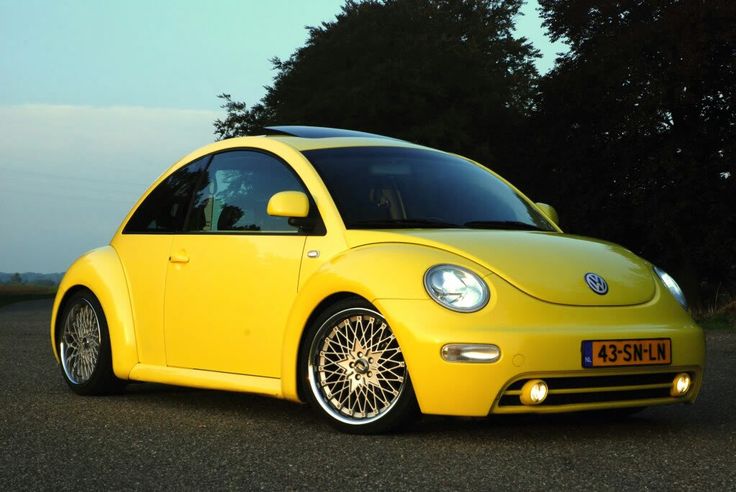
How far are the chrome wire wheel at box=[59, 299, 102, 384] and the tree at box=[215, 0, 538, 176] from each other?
3148 centimetres

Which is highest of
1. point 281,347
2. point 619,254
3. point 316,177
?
point 316,177

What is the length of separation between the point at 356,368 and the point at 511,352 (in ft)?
2.81

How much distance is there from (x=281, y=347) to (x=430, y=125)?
1330 inches

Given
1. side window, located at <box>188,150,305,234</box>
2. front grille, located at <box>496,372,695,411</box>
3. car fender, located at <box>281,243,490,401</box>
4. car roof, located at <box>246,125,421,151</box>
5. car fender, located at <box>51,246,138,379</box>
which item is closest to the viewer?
front grille, located at <box>496,372,695,411</box>

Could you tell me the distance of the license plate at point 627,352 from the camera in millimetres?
5625

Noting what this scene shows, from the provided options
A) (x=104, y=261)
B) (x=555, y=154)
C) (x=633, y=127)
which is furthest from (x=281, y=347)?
(x=555, y=154)

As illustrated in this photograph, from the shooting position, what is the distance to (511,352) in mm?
5477

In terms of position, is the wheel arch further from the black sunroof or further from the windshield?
the black sunroof

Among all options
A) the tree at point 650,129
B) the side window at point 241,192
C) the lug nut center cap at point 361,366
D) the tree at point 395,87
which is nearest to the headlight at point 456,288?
the lug nut center cap at point 361,366

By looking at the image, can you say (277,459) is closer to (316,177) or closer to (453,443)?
(453,443)

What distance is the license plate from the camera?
18.5 ft

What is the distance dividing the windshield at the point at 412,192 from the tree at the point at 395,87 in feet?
105

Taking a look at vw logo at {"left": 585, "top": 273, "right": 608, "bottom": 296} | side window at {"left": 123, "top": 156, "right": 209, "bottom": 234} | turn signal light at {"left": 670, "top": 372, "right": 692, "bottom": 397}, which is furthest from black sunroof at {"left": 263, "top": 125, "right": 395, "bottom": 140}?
turn signal light at {"left": 670, "top": 372, "right": 692, "bottom": 397}

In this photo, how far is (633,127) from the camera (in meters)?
33.6
